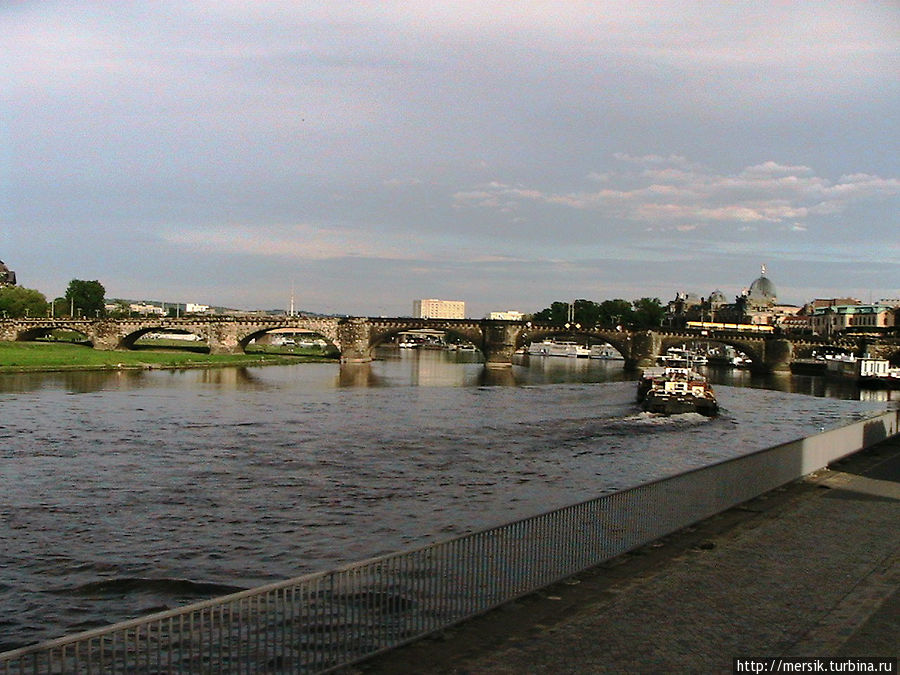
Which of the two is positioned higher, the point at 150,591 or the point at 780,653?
the point at 780,653

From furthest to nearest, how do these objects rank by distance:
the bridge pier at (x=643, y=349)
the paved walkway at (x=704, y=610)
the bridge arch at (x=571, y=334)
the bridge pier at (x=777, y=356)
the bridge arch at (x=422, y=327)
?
the bridge arch at (x=571, y=334), the bridge pier at (x=777, y=356), the bridge arch at (x=422, y=327), the bridge pier at (x=643, y=349), the paved walkway at (x=704, y=610)

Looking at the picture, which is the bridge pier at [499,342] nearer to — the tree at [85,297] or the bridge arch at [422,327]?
the bridge arch at [422,327]

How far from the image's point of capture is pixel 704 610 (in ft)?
40.0

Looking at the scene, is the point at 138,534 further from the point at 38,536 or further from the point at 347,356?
the point at 347,356

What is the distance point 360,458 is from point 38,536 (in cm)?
1515

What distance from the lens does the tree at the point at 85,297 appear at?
194m

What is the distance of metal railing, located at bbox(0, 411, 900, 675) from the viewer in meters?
9.60

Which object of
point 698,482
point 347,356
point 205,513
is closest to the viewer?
point 698,482

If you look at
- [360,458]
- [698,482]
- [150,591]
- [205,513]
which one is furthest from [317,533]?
[360,458]

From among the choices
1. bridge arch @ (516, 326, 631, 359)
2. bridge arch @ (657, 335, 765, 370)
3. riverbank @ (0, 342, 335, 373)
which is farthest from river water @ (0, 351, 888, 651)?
bridge arch @ (657, 335, 765, 370)

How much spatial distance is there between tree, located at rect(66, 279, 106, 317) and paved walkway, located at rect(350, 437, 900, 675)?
196 metres

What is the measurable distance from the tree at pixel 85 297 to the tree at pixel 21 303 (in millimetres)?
21141

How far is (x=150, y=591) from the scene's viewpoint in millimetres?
16719

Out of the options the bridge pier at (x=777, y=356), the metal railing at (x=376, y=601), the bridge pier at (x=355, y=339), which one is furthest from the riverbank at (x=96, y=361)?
the bridge pier at (x=777, y=356)
